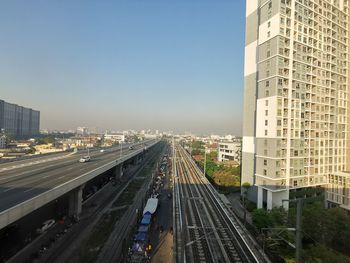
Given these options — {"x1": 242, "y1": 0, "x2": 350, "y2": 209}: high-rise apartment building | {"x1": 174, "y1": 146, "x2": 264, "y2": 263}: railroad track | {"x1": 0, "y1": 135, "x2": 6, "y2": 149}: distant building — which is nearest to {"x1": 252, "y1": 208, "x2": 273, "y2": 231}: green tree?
{"x1": 174, "y1": 146, "x2": 264, "y2": 263}: railroad track

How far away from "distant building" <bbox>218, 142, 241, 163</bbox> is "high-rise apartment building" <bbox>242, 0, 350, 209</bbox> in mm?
57407

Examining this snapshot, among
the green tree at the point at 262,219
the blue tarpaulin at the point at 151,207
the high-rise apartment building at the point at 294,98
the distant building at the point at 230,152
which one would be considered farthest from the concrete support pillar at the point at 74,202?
the distant building at the point at 230,152

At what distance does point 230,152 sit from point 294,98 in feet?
238

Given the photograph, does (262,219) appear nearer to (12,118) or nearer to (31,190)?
(31,190)

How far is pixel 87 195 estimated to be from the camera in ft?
182

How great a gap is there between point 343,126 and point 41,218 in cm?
5846

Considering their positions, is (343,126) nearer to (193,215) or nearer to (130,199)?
(193,215)

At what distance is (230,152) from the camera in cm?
12062

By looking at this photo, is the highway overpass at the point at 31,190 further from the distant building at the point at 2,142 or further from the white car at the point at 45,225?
the distant building at the point at 2,142

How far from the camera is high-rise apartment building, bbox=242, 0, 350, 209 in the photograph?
48.2m

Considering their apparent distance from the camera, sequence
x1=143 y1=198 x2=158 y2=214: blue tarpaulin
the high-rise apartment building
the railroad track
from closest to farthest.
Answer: the railroad track, x1=143 y1=198 x2=158 y2=214: blue tarpaulin, the high-rise apartment building

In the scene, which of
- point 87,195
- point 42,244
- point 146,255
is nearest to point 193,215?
point 146,255

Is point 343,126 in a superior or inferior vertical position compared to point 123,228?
superior

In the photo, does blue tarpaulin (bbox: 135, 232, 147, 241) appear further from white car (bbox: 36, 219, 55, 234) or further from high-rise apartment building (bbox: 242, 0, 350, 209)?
high-rise apartment building (bbox: 242, 0, 350, 209)
